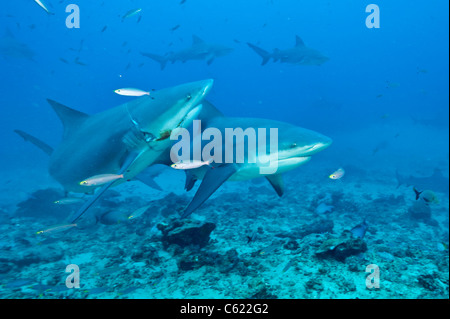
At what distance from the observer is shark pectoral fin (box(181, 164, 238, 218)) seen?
10.8ft

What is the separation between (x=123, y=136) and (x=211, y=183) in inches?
61.9

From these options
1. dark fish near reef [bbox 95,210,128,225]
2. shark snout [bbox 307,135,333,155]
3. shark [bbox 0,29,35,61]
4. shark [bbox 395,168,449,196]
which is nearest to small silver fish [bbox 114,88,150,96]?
shark snout [bbox 307,135,333,155]

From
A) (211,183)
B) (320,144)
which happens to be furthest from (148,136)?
(320,144)

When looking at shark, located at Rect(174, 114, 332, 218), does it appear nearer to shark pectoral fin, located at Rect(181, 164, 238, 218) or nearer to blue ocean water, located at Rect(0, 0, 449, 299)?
shark pectoral fin, located at Rect(181, 164, 238, 218)

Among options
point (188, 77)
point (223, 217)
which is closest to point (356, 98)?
point (188, 77)

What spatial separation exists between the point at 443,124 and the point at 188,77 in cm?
11675

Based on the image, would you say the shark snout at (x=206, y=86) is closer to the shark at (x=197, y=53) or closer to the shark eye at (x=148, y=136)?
the shark eye at (x=148, y=136)

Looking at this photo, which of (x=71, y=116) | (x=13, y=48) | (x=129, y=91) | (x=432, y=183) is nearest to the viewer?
(x=71, y=116)

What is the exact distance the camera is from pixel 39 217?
35.1 ft

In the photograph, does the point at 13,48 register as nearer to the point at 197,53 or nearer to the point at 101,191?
the point at 197,53

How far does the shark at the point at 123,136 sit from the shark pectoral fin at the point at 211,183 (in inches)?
34.3

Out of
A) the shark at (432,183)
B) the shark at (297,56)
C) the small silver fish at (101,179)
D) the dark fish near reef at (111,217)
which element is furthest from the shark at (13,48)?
the shark at (432,183)

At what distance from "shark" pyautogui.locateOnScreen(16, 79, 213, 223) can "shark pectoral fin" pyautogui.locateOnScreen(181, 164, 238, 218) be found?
871 millimetres

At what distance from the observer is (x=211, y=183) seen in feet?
11.6
